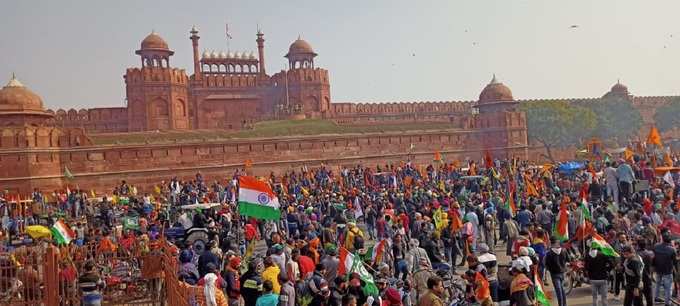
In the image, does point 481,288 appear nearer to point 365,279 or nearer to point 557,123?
point 365,279

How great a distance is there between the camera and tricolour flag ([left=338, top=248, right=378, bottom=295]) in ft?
22.6

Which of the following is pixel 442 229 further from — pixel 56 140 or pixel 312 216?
pixel 56 140

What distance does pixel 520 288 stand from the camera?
625 cm

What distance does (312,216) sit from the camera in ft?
41.9

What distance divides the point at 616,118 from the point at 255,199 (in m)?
51.6

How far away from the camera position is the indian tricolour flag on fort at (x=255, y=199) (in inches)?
397

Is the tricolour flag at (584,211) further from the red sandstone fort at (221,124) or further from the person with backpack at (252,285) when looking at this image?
the red sandstone fort at (221,124)

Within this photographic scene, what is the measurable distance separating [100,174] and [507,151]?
25441 millimetres

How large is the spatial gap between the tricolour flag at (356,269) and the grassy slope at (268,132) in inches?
1026

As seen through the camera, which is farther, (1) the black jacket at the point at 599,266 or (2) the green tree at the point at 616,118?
(2) the green tree at the point at 616,118

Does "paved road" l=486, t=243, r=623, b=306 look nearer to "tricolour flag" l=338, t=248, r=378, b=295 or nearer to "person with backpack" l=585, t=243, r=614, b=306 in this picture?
"person with backpack" l=585, t=243, r=614, b=306

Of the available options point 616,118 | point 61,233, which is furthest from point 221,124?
point 61,233

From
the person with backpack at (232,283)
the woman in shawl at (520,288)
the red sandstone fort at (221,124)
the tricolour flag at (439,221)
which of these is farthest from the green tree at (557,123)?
the person with backpack at (232,283)

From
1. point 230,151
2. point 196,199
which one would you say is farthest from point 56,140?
point 196,199
